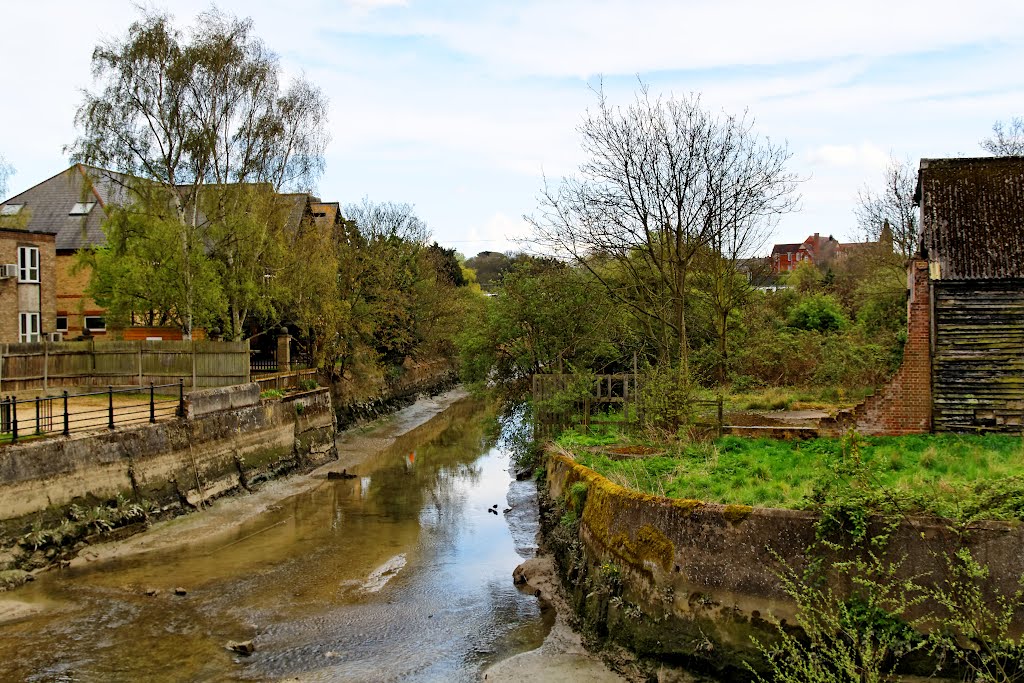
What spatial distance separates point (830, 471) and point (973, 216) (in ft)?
29.7

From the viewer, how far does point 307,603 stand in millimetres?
13859

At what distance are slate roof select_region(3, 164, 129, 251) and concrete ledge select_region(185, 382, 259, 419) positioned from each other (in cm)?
1590

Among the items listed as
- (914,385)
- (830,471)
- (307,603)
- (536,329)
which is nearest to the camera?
(830,471)

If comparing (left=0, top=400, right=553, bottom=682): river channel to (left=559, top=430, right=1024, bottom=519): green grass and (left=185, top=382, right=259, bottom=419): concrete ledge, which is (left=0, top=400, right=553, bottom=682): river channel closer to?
(left=559, top=430, right=1024, bottom=519): green grass

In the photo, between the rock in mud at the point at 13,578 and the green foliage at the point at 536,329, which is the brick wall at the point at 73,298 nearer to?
the green foliage at the point at 536,329

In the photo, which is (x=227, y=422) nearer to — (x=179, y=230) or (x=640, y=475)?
(x=179, y=230)

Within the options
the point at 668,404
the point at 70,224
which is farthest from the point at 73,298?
the point at 668,404

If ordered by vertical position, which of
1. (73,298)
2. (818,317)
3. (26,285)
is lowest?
(818,317)

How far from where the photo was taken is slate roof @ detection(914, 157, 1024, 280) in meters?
16.3

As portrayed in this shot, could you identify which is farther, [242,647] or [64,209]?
[64,209]

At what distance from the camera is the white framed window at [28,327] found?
30500 millimetres

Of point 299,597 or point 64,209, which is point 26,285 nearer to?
point 64,209

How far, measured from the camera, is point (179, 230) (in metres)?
26.6

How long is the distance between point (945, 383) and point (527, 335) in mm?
10283
